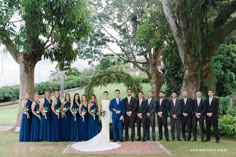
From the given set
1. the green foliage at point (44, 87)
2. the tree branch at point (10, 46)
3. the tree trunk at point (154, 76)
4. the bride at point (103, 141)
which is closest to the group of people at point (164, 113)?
the bride at point (103, 141)

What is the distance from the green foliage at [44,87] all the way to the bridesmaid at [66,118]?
1488 centimetres

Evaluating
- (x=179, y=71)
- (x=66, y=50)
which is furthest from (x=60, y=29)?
(x=179, y=71)

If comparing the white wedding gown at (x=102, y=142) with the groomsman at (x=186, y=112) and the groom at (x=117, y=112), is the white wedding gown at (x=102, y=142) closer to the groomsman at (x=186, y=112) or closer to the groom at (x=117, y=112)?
the groom at (x=117, y=112)

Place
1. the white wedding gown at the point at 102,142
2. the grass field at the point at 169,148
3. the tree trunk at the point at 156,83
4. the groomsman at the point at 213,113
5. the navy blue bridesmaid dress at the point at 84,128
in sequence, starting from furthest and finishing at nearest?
the tree trunk at the point at 156,83
the navy blue bridesmaid dress at the point at 84,128
the groomsman at the point at 213,113
the white wedding gown at the point at 102,142
the grass field at the point at 169,148

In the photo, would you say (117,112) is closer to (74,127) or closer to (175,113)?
(74,127)

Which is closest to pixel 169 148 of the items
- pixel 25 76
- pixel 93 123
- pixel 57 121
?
pixel 93 123

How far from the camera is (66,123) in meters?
11.2

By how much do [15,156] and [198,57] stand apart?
24.5ft

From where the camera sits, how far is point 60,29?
12781mm

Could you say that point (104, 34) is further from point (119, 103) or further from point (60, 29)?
point (119, 103)

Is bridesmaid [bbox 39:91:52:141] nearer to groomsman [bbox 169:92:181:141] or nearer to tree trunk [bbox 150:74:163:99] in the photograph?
groomsman [bbox 169:92:181:141]

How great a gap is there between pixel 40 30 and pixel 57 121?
332 cm

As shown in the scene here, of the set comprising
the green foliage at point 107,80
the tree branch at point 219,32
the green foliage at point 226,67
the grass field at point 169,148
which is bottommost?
the grass field at point 169,148

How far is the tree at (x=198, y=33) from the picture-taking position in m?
12.7
